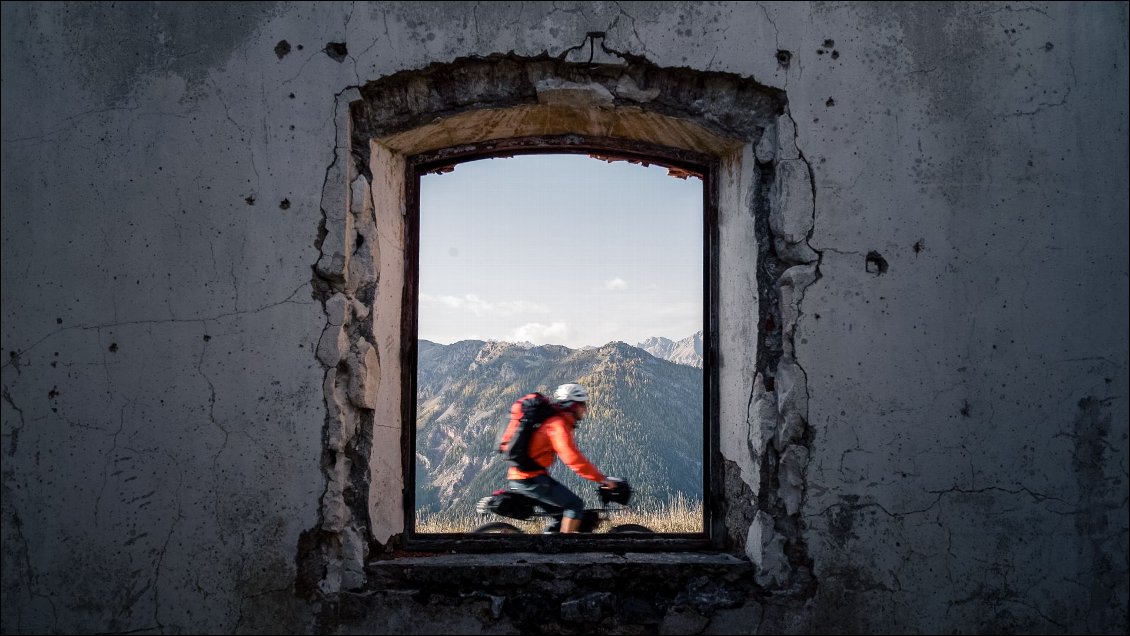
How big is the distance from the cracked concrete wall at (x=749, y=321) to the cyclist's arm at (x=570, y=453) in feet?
3.54

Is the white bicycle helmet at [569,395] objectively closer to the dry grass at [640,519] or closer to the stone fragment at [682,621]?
the dry grass at [640,519]

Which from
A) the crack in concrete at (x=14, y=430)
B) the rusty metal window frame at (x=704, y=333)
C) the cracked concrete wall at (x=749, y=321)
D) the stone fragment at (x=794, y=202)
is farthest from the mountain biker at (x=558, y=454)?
the crack in concrete at (x=14, y=430)

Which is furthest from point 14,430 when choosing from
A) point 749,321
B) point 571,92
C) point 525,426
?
point 749,321

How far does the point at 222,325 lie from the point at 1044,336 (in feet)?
10.1

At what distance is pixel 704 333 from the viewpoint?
3.20 meters

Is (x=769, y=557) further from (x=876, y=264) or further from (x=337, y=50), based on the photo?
(x=337, y=50)

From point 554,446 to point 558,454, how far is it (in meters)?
0.05


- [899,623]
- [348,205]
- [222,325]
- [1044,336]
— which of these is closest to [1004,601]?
[899,623]

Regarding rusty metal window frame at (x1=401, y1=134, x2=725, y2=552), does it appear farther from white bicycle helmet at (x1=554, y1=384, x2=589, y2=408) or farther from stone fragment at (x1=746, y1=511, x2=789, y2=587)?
white bicycle helmet at (x1=554, y1=384, x2=589, y2=408)

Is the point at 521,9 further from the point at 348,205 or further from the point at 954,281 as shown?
the point at 954,281

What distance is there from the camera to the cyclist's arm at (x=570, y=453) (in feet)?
12.4

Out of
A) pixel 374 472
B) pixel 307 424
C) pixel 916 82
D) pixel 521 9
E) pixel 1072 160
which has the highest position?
pixel 521 9

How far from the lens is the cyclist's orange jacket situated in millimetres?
3803

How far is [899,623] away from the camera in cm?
273
